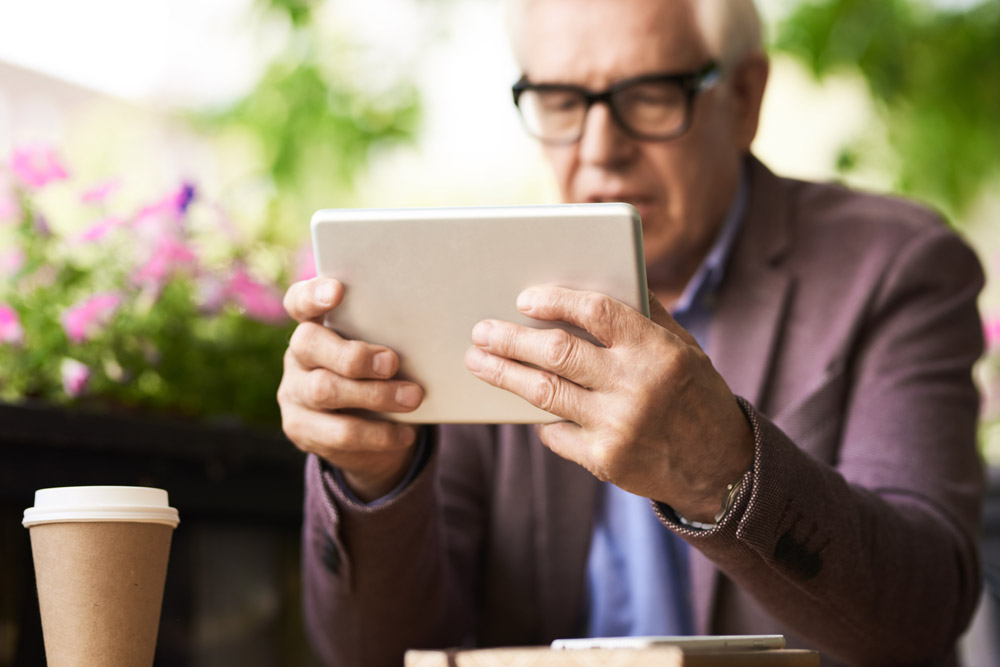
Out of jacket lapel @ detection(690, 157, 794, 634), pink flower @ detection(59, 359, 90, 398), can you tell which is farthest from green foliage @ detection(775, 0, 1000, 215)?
pink flower @ detection(59, 359, 90, 398)

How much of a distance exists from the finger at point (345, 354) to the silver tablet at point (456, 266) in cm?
1

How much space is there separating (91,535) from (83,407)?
0.90 meters

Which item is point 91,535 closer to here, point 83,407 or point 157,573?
point 157,573

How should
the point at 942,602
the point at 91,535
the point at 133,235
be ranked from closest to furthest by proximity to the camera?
the point at 91,535 → the point at 942,602 → the point at 133,235

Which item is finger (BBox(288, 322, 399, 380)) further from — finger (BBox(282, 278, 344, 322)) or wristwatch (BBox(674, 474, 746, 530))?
wristwatch (BBox(674, 474, 746, 530))

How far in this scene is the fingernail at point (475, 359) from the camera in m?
0.88

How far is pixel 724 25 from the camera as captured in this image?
150cm

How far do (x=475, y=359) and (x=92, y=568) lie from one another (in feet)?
Result: 1.17

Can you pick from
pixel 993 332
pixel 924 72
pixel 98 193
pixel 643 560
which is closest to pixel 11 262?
pixel 98 193

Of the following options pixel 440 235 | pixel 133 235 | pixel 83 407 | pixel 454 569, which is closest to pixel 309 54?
pixel 133 235

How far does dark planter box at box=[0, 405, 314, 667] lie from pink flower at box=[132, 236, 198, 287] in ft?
0.83

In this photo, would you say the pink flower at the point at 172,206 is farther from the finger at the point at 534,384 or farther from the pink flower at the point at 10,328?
the finger at the point at 534,384

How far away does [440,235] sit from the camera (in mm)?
835

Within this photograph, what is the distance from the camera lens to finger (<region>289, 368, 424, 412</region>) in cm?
93
